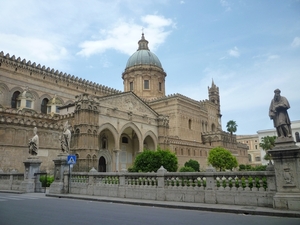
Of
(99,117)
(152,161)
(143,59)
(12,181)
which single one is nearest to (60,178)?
(12,181)

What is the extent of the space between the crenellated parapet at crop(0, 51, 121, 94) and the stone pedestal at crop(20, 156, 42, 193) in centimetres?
2299

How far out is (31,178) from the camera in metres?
18.0

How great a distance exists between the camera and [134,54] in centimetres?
6000

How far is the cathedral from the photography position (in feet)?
94.5

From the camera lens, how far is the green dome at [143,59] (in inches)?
2260

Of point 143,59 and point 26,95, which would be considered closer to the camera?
point 26,95

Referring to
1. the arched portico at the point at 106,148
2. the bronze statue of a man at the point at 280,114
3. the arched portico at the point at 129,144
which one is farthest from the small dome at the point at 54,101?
the bronze statue of a man at the point at 280,114

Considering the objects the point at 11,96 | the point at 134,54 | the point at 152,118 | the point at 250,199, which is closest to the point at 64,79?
the point at 11,96

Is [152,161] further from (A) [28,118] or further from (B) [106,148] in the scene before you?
(A) [28,118]

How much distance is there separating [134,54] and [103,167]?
31889 mm

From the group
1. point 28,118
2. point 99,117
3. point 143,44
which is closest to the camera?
point 28,118

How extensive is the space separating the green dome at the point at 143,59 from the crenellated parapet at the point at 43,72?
11161 mm

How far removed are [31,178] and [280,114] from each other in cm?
1609

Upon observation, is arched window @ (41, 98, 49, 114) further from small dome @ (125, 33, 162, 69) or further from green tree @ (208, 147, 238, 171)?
green tree @ (208, 147, 238, 171)
